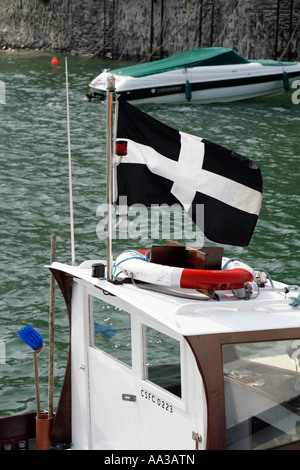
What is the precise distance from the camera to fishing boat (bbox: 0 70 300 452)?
5922 mm

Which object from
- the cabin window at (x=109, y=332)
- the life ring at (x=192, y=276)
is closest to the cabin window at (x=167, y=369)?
the cabin window at (x=109, y=332)

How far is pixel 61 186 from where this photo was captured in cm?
2103

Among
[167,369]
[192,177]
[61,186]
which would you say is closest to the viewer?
[167,369]

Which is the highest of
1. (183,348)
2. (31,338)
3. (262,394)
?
(183,348)

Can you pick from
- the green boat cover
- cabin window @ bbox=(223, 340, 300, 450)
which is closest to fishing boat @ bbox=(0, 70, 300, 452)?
cabin window @ bbox=(223, 340, 300, 450)

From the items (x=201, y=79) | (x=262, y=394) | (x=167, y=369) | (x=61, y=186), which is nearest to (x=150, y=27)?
(x=201, y=79)

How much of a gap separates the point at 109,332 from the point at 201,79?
2433 cm

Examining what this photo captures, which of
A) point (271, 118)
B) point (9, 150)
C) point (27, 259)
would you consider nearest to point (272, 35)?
point (271, 118)

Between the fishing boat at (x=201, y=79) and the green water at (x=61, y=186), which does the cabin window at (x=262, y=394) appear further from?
the fishing boat at (x=201, y=79)

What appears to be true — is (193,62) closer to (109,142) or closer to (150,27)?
(150,27)

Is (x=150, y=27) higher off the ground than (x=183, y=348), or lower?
higher

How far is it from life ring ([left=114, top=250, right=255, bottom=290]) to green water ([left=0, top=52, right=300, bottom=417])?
4840mm

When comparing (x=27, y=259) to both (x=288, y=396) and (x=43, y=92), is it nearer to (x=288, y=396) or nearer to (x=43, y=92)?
(x=288, y=396)

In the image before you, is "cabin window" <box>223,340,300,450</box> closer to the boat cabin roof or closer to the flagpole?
the boat cabin roof
